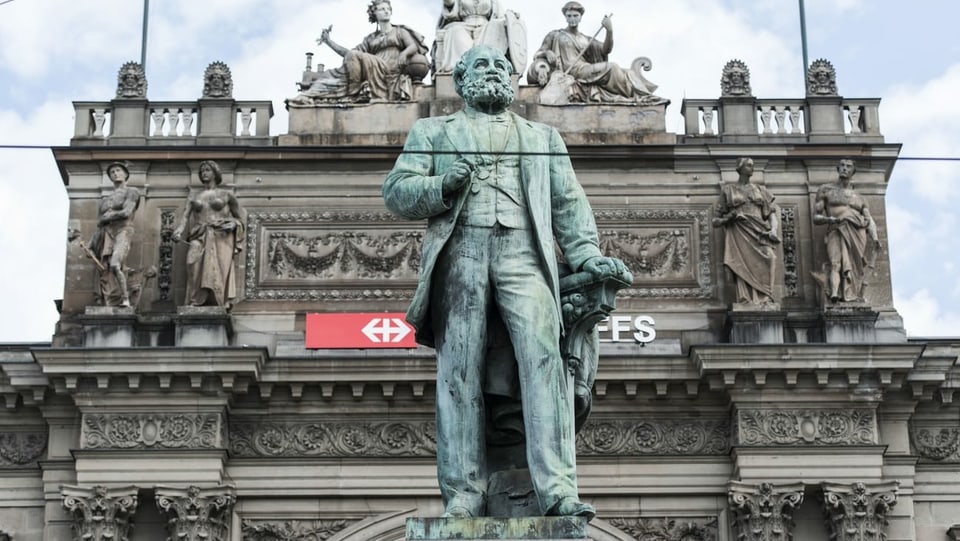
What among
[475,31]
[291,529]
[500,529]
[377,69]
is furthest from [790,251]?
[500,529]

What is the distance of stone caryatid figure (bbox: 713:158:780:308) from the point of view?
31172 mm

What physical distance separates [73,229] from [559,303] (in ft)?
71.7

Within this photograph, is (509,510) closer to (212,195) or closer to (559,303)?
(559,303)

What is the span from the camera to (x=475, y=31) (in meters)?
33.0

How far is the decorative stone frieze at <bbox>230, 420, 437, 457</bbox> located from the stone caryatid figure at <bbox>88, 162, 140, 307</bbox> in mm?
2555

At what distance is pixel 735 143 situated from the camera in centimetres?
3238

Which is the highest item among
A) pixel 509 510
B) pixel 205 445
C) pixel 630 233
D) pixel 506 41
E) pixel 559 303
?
pixel 506 41

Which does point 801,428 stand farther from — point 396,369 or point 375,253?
point 375,253

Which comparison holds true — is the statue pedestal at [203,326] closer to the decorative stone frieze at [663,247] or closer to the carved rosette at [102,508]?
the carved rosette at [102,508]

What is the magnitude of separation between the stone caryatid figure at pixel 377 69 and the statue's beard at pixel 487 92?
68.7ft

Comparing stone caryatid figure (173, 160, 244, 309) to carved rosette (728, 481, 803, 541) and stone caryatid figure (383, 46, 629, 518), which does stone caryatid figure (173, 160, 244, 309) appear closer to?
carved rosette (728, 481, 803, 541)

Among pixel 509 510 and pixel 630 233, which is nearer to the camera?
pixel 509 510

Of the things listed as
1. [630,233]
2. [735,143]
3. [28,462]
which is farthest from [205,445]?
[735,143]

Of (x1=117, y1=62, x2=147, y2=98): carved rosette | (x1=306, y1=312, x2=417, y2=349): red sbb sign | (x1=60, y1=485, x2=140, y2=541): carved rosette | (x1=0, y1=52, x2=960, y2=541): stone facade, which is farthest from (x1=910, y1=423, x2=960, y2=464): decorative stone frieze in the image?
(x1=117, y1=62, x2=147, y2=98): carved rosette
